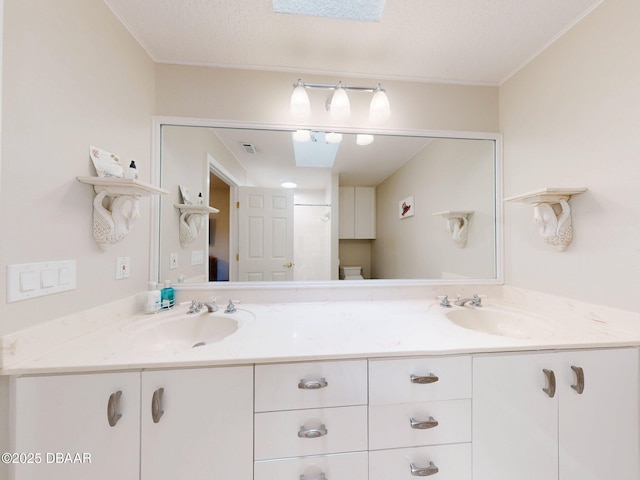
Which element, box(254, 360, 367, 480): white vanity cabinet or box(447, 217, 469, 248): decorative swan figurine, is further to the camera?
box(447, 217, 469, 248): decorative swan figurine

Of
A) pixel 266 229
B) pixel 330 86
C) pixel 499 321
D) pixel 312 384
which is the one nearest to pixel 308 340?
pixel 312 384

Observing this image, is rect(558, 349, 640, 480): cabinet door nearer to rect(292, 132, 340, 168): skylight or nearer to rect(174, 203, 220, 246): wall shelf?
rect(292, 132, 340, 168): skylight

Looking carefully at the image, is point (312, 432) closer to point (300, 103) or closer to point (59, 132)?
point (59, 132)

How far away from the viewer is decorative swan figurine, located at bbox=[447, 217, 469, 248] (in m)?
1.59

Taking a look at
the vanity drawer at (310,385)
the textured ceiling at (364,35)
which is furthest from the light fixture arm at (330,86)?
the vanity drawer at (310,385)

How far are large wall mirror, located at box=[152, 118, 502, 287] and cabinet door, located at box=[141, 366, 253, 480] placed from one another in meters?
0.71

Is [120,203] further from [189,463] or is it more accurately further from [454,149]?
[454,149]

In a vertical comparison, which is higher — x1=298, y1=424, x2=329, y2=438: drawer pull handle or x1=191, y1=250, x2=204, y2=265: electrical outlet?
x1=191, y1=250, x2=204, y2=265: electrical outlet

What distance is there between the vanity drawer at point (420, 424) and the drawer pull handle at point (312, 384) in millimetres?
194

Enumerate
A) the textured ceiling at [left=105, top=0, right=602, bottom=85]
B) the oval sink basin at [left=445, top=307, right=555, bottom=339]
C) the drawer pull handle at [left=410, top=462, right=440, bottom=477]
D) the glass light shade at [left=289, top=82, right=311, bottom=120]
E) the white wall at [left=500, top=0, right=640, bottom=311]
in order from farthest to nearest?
the glass light shade at [left=289, top=82, right=311, bottom=120] < the oval sink basin at [left=445, top=307, right=555, bottom=339] < the textured ceiling at [left=105, top=0, right=602, bottom=85] < the white wall at [left=500, top=0, right=640, bottom=311] < the drawer pull handle at [left=410, top=462, right=440, bottom=477]

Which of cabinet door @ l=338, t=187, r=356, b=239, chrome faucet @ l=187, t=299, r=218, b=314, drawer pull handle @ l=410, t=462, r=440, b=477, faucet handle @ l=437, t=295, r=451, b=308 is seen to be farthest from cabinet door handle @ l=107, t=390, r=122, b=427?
faucet handle @ l=437, t=295, r=451, b=308

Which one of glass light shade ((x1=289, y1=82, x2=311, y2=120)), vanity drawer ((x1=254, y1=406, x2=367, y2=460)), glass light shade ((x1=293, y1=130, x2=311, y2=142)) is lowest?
vanity drawer ((x1=254, y1=406, x2=367, y2=460))

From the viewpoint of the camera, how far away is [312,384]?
800 millimetres

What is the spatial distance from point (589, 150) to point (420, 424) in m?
1.35
